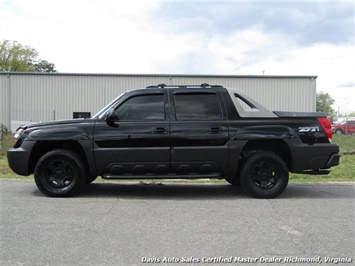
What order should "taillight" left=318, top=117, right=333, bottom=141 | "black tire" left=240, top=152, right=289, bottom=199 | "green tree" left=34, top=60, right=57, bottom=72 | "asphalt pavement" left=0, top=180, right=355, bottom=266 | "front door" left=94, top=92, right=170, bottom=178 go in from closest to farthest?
"asphalt pavement" left=0, top=180, right=355, bottom=266
"front door" left=94, top=92, right=170, bottom=178
"black tire" left=240, top=152, right=289, bottom=199
"taillight" left=318, top=117, right=333, bottom=141
"green tree" left=34, top=60, right=57, bottom=72

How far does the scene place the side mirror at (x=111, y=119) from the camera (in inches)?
238

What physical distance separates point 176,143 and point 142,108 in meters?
0.89

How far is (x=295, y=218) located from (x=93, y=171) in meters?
3.37

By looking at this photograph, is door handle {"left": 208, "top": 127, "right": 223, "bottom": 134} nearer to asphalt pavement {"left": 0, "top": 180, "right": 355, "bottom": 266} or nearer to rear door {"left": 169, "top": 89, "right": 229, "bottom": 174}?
rear door {"left": 169, "top": 89, "right": 229, "bottom": 174}

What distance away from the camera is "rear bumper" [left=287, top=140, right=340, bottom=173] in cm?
620

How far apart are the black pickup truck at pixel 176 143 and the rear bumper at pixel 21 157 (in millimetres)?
17

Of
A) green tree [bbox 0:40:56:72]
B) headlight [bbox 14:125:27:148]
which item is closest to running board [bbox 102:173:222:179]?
headlight [bbox 14:125:27:148]

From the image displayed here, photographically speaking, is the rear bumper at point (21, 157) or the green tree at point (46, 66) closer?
the rear bumper at point (21, 157)

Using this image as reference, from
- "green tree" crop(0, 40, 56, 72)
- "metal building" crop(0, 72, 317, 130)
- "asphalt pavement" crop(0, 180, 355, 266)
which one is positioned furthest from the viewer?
"green tree" crop(0, 40, 56, 72)

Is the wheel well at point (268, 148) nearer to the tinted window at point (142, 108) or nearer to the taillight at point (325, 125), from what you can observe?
the taillight at point (325, 125)

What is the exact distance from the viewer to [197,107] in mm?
6320

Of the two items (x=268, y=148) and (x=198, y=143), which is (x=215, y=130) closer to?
(x=198, y=143)

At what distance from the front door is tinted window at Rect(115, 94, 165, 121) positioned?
0.35ft

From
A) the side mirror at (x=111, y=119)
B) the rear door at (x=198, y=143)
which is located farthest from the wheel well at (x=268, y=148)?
the side mirror at (x=111, y=119)
